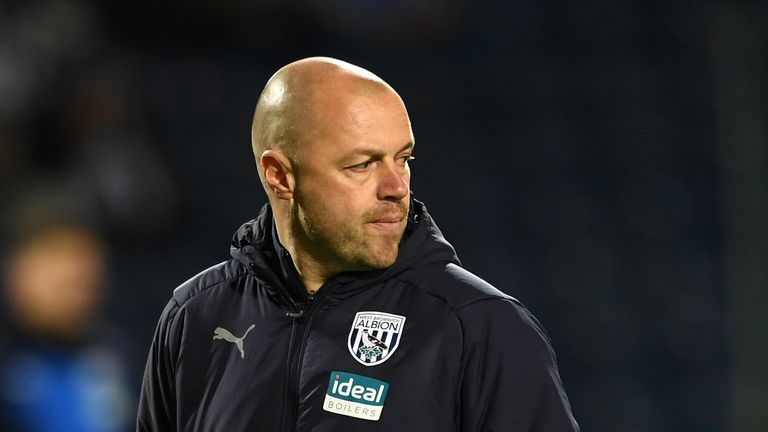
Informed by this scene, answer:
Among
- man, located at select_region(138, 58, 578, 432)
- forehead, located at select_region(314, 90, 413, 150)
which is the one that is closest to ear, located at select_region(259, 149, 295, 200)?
man, located at select_region(138, 58, 578, 432)

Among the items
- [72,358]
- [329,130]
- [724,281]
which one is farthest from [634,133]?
[329,130]

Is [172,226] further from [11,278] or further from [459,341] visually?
[459,341]

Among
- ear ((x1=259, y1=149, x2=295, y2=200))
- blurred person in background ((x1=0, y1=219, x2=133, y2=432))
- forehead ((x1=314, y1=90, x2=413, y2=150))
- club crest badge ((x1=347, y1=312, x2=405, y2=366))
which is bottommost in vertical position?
blurred person in background ((x1=0, y1=219, x2=133, y2=432))

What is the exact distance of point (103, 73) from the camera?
6.82 m

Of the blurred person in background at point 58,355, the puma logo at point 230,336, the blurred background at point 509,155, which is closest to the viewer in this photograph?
the puma logo at point 230,336

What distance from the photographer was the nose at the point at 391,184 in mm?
2361

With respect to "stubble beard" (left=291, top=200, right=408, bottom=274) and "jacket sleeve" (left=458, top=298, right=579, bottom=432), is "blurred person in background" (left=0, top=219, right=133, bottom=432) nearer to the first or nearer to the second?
"stubble beard" (left=291, top=200, right=408, bottom=274)

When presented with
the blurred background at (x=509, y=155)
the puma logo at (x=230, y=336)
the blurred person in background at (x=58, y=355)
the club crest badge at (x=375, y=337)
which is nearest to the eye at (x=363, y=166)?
the club crest badge at (x=375, y=337)

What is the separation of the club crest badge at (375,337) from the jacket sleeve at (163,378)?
42cm

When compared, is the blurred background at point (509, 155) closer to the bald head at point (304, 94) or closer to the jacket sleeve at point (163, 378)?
the jacket sleeve at point (163, 378)

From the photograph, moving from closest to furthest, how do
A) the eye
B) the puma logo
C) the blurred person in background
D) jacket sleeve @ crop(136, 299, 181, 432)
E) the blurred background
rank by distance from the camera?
the eye, the puma logo, jacket sleeve @ crop(136, 299, 181, 432), the blurred person in background, the blurred background

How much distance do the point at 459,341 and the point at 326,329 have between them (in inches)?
10.1

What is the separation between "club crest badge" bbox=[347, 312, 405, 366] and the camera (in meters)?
2.35

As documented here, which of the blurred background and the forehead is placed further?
the blurred background
